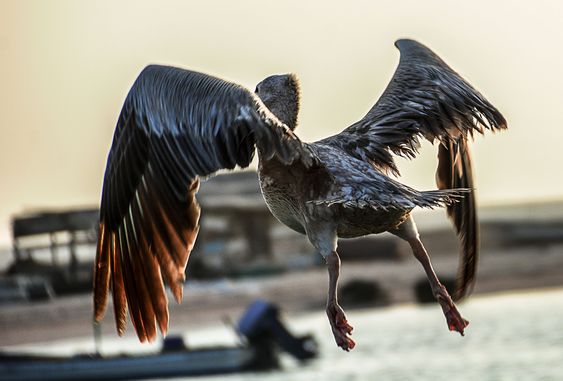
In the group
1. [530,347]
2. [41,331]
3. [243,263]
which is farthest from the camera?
[243,263]

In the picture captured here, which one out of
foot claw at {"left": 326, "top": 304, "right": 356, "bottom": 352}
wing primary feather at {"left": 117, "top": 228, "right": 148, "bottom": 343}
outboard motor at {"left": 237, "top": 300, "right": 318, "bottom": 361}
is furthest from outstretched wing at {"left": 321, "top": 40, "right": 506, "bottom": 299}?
outboard motor at {"left": 237, "top": 300, "right": 318, "bottom": 361}

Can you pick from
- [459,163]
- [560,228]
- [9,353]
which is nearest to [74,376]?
[9,353]

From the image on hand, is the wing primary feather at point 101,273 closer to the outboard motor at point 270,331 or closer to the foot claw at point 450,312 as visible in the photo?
the foot claw at point 450,312

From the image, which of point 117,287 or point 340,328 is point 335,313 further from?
point 117,287

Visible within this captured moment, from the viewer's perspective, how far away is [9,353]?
4041cm

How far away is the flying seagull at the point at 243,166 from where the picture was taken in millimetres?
9398

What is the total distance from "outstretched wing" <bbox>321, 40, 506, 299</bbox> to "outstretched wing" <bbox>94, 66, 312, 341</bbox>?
82 centimetres

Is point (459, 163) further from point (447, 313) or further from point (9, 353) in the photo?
point (9, 353)

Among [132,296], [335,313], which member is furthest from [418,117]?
[132,296]

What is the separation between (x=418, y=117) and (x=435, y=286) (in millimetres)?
1070

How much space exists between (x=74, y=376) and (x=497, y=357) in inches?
354

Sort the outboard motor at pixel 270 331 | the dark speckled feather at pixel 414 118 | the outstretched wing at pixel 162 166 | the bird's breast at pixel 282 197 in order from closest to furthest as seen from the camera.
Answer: the outstretched wing at pixel 162 166 < the bird's breast at pixel 282 197 < the dark speckled feather at pixel 414 118 < the outboard motor at pixel 270 331

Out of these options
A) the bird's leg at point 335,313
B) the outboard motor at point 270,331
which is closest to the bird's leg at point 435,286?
the bird's leg at point 335,313

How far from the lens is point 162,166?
31.8 ft
